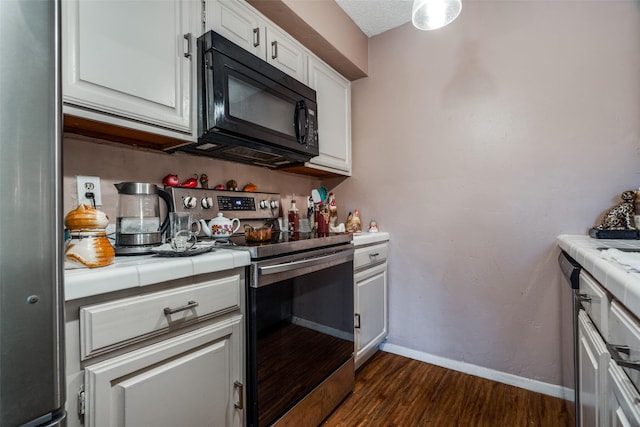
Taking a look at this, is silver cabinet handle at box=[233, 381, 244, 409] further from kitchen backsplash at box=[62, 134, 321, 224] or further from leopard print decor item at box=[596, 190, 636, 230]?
leopard print decor item at box=[596, 190, 636, 230]

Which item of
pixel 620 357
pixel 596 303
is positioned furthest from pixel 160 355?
pixel 596 303

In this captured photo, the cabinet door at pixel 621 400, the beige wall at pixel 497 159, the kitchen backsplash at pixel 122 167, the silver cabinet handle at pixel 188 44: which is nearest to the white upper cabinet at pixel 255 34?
the silver cabinet handle at pixel 188 44

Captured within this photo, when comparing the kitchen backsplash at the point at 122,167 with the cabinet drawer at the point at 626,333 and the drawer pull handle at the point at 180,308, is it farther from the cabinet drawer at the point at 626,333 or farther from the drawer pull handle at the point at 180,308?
the cabinet drawer at the point at 626,333

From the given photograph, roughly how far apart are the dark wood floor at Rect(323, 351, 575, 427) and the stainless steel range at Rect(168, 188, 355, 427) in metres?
0.14

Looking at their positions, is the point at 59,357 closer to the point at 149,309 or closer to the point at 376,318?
the point at 149,309

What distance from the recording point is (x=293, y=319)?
4.11 feet

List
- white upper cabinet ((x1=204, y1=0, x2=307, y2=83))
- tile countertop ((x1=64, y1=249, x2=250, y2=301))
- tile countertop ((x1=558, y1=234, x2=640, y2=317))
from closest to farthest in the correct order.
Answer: tile countertop ((x1=558, y1=234, x2=640, y2=317)) < tile countertop ((x1=64, y1=249, x2=250, y2=301)) < white upper cabinet ((x1=204, y1=0, x2=307, y2=83))

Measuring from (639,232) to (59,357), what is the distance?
2.02 metres

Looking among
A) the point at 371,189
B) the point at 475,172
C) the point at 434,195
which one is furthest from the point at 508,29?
the point at 371,189

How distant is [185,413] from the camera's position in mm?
908

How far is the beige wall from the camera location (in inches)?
60.2

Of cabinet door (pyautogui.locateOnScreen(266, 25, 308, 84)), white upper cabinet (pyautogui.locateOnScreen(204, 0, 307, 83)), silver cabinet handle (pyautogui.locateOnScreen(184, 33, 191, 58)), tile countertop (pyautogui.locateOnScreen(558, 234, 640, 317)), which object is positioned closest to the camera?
tile countertop (pyautogui.locateOnScreen(558, 234, 640, 317))

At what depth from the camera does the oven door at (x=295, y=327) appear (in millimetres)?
1086

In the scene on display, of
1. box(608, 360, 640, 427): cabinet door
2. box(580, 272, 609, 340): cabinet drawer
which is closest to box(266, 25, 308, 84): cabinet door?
box(580, 272, 609, 340): cabinet drawer
